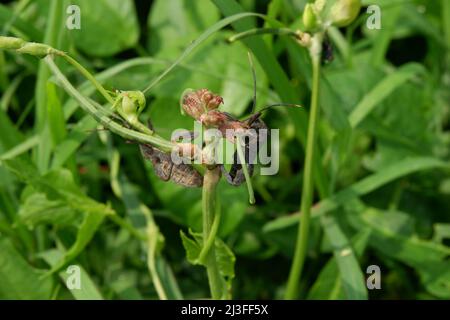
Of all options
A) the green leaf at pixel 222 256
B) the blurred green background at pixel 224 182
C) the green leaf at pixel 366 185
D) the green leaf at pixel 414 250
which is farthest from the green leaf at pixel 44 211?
the green leaf at pixel 414 250

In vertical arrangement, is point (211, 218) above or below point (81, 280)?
above

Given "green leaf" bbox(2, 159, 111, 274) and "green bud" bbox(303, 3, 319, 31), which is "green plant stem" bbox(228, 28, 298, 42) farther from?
"green leaf" bbox(2, 159, 111, 274)

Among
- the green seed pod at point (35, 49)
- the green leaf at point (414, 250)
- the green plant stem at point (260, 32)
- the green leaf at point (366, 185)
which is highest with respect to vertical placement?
the green seed pod at point (35, 49)

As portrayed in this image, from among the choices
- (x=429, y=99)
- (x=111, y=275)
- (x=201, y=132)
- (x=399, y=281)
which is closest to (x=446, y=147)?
(x=429, y=99)

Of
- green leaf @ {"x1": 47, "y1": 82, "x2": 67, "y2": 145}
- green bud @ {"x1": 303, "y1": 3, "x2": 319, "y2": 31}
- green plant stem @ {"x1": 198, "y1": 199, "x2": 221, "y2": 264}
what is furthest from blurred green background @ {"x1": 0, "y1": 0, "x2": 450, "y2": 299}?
Answer: green plant stem @ {"x1": 198, "y1": 199, "x2": 221, "y2": 264}

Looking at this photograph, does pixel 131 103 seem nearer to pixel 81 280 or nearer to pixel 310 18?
pixel 310 18

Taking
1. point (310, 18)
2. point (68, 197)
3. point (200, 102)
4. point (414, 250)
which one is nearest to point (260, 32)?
point (310, 18)

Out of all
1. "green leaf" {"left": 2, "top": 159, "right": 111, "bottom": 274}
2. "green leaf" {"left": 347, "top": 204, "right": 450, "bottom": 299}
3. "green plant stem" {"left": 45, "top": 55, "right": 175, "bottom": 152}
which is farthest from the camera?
"green leaf" {"left": 347, "top": 204, "right": 450, "bottom": 299}

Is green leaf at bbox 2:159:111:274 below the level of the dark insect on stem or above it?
below

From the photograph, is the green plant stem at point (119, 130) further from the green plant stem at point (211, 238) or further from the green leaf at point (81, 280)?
the green leaf at point (81, 280)
